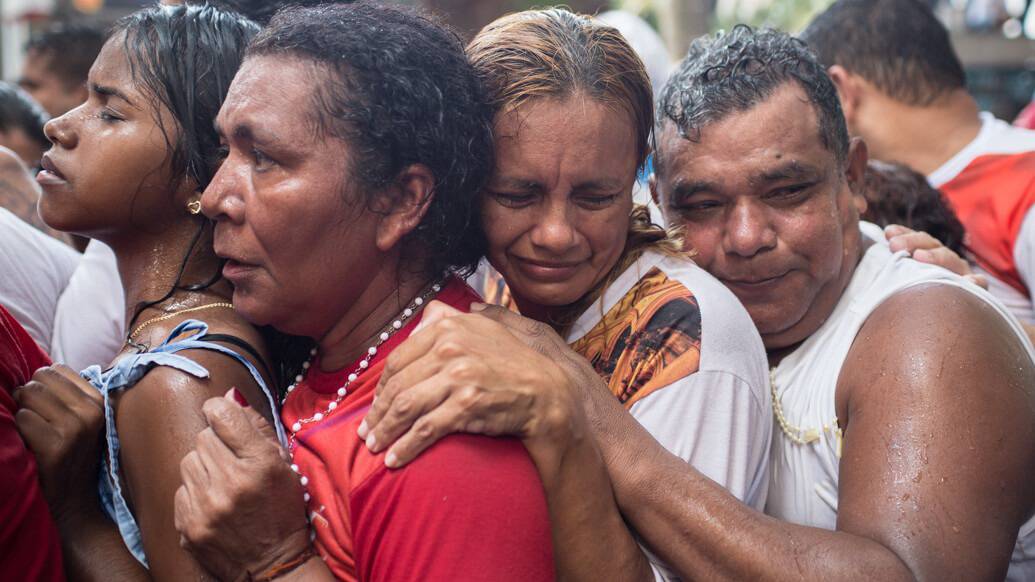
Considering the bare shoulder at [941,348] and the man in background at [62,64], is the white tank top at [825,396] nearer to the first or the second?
the bare shoulder at [941,348]

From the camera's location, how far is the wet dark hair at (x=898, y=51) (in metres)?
4.84

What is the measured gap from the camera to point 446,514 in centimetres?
178

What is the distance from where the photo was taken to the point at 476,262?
2.55m

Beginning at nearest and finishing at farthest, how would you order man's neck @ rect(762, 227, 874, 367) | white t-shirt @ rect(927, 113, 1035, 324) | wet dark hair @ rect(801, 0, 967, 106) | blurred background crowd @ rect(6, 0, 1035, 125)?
man's neck @ rect(762, 227, 874, 367), white t-shirt @ rect(927, 113, 1035, 324), wet dark hair @ rect(801, 0, 967, 106), blurred background crowd @ rect(6, 0, 1035, 125)

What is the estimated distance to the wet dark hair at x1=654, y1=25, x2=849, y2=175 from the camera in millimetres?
2807

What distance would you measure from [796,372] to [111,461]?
186 centimetres

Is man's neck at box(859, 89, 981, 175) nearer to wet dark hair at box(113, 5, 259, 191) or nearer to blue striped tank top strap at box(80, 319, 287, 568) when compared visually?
wet dark hair at box(113, 5, 259, 191)

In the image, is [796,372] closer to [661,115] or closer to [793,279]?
[793,279]

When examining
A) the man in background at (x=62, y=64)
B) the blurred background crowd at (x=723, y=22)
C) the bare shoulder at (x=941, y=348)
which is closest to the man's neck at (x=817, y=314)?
the bare shoulder at (x=941, y=348)

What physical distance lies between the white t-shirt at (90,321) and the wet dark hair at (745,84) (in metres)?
2.00

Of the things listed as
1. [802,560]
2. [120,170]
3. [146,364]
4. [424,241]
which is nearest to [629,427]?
[802,560]

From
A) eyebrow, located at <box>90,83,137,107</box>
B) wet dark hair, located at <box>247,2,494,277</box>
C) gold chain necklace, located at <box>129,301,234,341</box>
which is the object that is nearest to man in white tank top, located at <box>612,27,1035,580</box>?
wet dark hair, located at <box>247,2,494,277</box>

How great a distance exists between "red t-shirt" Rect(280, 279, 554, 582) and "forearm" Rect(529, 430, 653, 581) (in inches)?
3.8

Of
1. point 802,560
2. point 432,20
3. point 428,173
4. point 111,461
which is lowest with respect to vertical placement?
point 802,560
